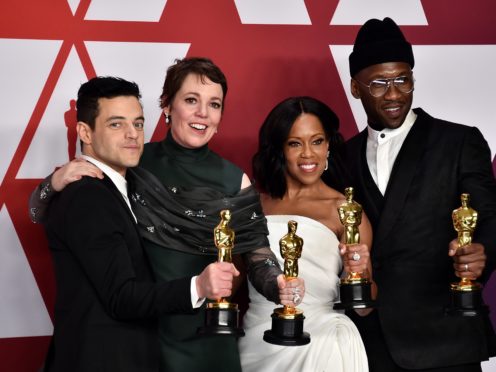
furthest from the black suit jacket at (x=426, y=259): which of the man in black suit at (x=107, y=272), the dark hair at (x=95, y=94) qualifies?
the dark hair at (x=95, y=94)

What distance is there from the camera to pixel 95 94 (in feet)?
8.80

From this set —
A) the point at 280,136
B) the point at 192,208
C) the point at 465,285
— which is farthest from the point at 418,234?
the point at 192,208

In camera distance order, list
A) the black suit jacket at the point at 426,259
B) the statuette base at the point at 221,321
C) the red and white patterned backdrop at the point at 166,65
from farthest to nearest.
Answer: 1. the red and white patterned backdrop at the point at 166,65
2. the black suit jacket at the point at 426,259
3. the statuette base at the point at 221,321

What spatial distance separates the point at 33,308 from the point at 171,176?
1456 mm

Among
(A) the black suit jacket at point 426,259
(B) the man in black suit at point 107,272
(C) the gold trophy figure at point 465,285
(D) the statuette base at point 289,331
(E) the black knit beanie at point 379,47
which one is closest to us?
(B) the man in black suit at point 107,272

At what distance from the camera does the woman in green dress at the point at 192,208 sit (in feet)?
9.16

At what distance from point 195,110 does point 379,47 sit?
0.83m

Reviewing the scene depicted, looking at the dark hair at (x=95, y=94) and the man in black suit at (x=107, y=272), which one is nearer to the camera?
the man in black suit at (x=107, y=272)

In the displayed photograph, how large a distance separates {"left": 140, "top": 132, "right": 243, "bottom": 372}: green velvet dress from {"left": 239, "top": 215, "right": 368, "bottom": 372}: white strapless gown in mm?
213

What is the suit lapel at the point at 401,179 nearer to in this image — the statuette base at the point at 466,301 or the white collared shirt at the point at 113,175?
the statuette base at the point at 466,301

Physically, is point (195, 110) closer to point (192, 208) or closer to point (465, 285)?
point (192, 208)

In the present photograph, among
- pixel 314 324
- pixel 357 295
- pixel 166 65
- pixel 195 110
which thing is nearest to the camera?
pixel 357 295

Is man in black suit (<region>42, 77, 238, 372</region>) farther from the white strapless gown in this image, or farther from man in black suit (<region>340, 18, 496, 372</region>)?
man in black suit (<region>340, 18, 496, 372</region>)

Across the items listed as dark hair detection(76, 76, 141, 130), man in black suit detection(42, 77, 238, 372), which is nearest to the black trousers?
man in black suit detection(42, 77, 238, 372)
